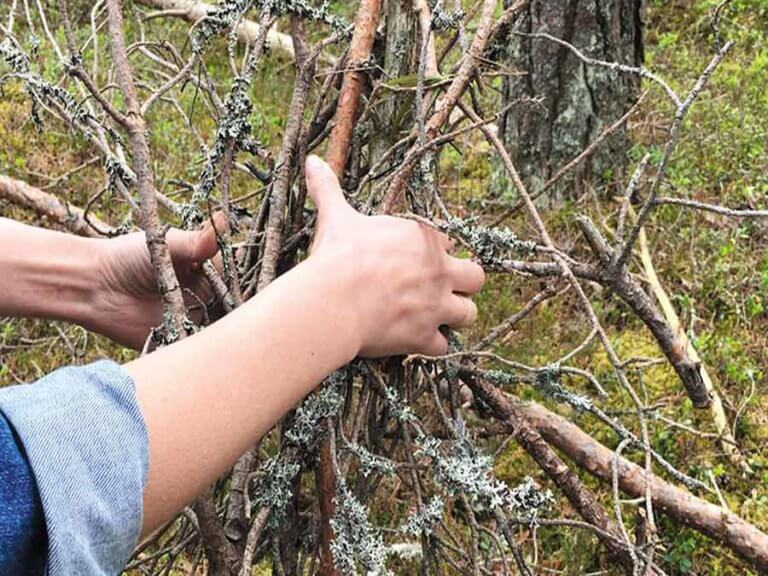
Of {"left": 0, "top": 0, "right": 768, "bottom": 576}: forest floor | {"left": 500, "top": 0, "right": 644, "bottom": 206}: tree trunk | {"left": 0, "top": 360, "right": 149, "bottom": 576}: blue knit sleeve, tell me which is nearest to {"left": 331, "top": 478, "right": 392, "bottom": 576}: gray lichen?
{"left": 0, "top": 360, "right": 149, "bottom": 576}: blue knit sleeve

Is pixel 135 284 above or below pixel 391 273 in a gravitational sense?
below

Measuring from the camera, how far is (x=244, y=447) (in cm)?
85

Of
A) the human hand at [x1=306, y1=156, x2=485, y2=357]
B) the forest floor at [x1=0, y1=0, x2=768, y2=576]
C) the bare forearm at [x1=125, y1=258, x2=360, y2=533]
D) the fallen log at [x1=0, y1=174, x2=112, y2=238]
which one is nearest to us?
the bare forearm at [x1=125, y1=258, x2=360, y2=533]

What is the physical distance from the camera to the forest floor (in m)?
2.01

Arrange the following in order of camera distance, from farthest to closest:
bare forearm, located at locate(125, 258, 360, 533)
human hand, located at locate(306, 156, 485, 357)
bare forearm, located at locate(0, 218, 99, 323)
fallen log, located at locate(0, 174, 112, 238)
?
fallen log, located at locate(0, 174, 112, 238)
bare forearm, located at locate(0, 218, 99, 323)
human hand, located at locate(306, 156, 485, 357)
bare forearm, located at locate(125, 258, 360, 533)

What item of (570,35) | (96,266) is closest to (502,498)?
(96,266)

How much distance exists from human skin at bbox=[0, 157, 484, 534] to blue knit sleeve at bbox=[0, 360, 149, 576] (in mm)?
26

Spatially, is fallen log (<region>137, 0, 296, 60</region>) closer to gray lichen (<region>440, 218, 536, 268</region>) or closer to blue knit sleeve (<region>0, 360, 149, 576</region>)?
gray lichen (<region>440, 218, 536, 268</region>)

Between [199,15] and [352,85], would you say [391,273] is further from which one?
[199,15]

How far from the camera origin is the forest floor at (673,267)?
2010 millimetres

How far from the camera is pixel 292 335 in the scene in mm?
875

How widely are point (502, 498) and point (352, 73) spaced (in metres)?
0.65

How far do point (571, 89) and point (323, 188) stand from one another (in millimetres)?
1899

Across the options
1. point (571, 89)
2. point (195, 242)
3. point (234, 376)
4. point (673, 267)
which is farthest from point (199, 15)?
point (234, 376)
